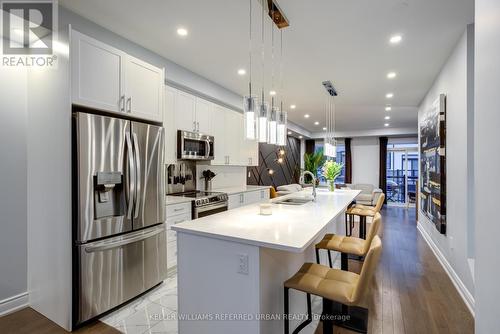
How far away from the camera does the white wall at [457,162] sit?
8.90 ft

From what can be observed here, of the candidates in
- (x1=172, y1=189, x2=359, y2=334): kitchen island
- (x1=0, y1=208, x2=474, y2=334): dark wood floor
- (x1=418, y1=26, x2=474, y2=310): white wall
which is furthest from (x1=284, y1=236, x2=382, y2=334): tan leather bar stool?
(x1=418, y1=26, x2=474, y2=310): white wall

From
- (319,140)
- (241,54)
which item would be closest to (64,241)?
(241,54)

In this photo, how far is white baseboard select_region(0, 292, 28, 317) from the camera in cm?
239

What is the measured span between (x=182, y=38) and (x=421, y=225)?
5.93 meters

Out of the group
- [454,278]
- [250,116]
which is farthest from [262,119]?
[454,278]

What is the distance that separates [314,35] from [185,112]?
2101 millimetres

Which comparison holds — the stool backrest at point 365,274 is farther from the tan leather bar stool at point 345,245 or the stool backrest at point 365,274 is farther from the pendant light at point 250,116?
the pendant light at point 250,116

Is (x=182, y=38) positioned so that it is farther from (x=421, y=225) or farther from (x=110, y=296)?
(x=421, y=225)

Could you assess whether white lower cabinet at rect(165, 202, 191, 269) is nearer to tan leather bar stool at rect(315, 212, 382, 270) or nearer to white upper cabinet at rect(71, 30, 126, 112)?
white upper cabinet at rect(71, 30, 126, 112)

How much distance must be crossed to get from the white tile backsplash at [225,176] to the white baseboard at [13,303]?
2.56 metres

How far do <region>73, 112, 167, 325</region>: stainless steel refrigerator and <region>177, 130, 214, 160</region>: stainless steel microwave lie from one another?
835 millimetres

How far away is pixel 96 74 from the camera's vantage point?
7.65ft

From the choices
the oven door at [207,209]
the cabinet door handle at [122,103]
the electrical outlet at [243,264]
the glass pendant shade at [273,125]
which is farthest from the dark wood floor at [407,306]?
the cabinet door handle at [122,103]

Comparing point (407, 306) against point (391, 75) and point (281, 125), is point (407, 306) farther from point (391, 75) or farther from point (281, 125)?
point (391, 75)
